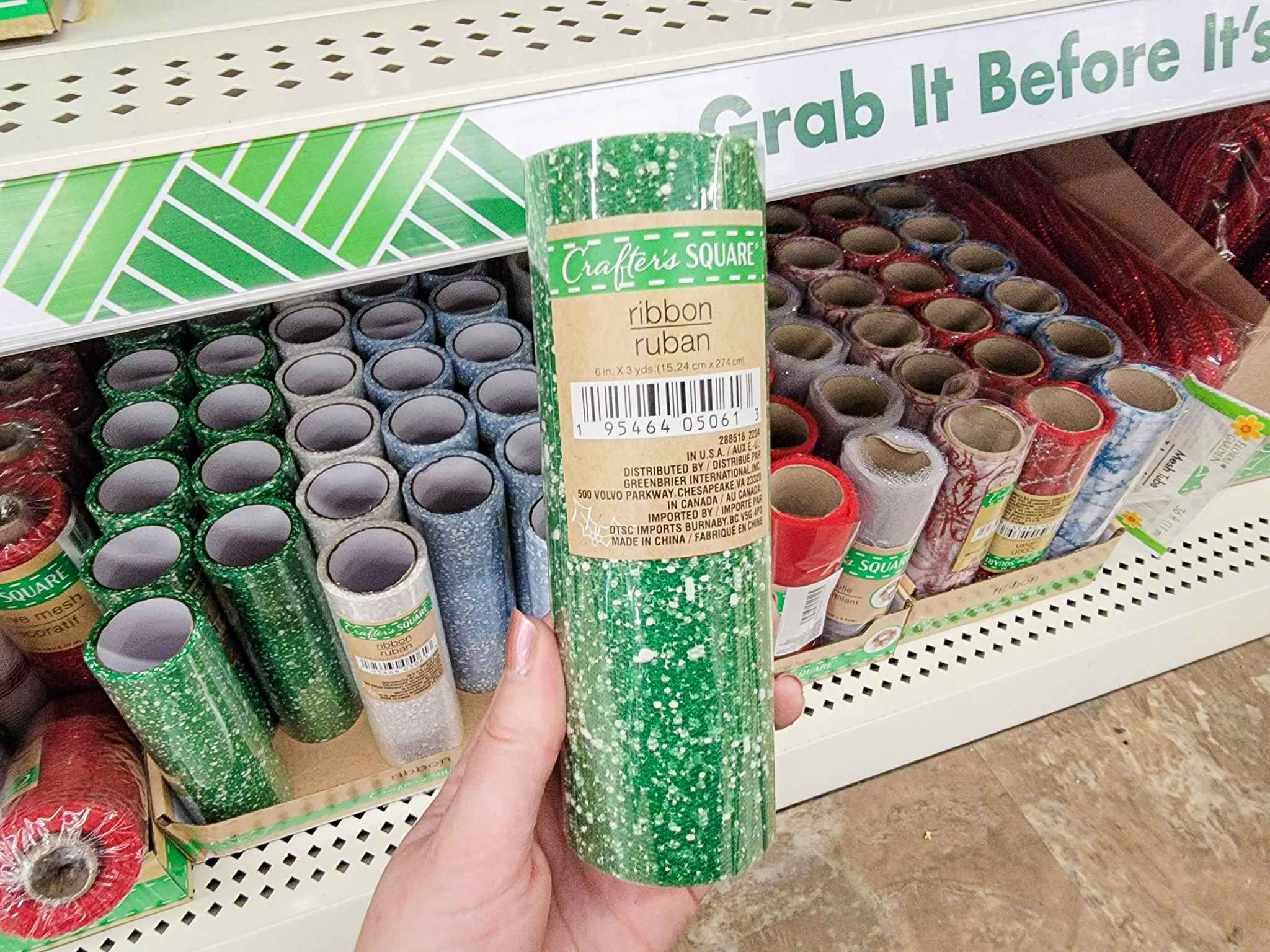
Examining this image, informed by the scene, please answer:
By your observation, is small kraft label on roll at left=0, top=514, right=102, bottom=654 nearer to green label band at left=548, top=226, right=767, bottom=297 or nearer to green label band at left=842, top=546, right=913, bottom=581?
green label band at left=548, top=226, right=767, bottom=297

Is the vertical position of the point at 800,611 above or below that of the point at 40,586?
below

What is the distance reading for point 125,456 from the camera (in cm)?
97

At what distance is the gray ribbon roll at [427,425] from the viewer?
3.29ft

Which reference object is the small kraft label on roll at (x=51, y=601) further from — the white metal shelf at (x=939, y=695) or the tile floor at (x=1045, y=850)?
the tile floor at (x=1045, y=850)

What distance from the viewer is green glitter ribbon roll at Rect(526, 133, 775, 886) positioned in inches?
20.2

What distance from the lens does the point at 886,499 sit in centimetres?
98

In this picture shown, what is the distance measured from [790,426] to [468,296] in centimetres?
54

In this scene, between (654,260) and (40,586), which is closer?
(654,260)

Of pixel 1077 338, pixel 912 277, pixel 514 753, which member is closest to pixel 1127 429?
pixel 1077 338

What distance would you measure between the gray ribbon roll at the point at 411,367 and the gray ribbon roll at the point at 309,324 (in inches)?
3.7

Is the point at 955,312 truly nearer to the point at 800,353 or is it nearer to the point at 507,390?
the point at 800,353

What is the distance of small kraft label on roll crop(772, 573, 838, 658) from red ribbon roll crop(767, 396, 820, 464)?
0.60 feet

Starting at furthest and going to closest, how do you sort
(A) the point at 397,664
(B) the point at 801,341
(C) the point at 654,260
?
(B) the point at 801,341, (A) the point at 397,664, (C) the point at 654,260

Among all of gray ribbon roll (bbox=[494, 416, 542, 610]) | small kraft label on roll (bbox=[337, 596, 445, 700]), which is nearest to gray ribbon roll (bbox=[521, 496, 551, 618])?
gray ribbon roll (bbox=[494, 416, 542, 610])
